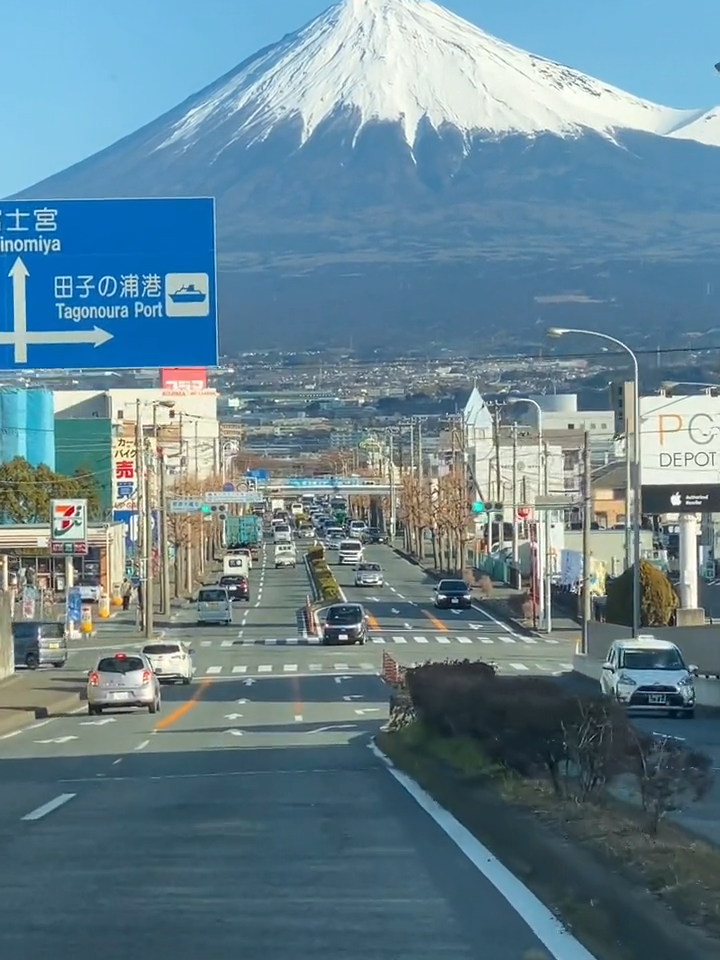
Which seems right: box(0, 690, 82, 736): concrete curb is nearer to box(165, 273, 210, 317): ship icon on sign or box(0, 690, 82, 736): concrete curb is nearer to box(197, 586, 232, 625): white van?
box(165, 273, 210, 317): ship icon on sign

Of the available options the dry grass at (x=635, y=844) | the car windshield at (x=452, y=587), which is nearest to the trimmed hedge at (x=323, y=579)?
the car windshield at (x=452, y=587)

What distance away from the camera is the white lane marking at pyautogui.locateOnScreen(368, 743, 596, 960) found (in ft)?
25.1

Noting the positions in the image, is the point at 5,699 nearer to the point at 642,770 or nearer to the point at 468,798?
the point at 468,798

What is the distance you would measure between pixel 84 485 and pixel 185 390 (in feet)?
246

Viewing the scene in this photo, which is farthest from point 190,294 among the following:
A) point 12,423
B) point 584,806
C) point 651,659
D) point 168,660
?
point 12,423

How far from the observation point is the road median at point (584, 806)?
25.0ft

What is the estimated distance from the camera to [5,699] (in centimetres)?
3509

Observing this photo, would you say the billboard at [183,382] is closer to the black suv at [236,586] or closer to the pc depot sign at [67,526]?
the black suv at [236,586]

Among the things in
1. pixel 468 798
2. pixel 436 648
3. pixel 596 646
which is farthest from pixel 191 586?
pixel 468 798

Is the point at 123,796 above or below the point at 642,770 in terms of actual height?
below

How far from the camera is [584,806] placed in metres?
11.1

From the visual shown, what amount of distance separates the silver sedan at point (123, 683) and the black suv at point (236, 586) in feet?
147

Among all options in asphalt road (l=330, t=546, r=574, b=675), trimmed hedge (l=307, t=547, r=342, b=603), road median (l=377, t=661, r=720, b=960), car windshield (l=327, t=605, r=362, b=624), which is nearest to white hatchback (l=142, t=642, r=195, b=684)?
asphalt road (l=330, t=546, r=574, b=675)

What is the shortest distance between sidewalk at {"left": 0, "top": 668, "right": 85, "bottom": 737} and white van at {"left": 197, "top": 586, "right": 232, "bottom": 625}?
1670 cm
